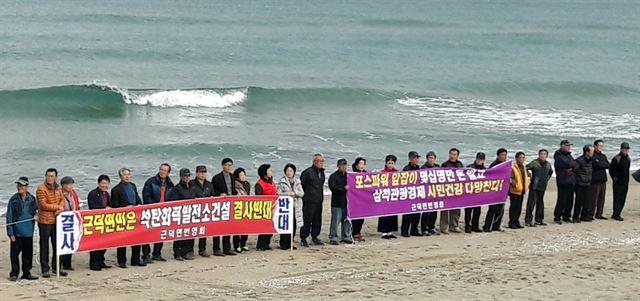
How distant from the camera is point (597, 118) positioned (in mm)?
33969

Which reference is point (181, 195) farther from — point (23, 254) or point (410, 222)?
point (410, 222)

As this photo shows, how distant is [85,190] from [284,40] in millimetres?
38201

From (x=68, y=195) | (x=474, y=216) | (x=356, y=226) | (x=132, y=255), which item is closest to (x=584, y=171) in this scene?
(x=474, y=216)

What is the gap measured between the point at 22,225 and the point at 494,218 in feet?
22.8

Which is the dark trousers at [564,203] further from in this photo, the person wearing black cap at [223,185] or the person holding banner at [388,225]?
the person wearing black cap at [223,185]

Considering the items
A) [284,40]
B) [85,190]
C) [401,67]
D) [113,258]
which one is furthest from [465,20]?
[113,258]

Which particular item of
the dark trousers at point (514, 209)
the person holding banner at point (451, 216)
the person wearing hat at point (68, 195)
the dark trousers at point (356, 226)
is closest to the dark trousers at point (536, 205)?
the dark trousers at point (514, 209)

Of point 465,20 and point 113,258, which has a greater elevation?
point 465,20

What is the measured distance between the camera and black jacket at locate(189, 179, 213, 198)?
1347cm

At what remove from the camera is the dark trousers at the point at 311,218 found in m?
14.4

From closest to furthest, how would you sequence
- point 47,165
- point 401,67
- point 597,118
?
point 47,165 < point 597,118 < point 401,67

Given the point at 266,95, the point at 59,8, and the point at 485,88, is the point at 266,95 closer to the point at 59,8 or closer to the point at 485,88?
the point at 485,88

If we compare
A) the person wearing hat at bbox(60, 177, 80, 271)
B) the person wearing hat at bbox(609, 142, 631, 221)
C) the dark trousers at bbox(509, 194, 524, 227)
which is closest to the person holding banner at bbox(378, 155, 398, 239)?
the dark trousers at bbox(509, 194, 524, 227)

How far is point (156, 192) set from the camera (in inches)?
527
